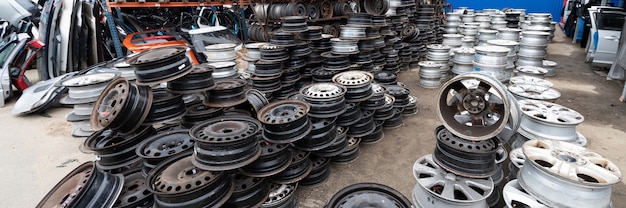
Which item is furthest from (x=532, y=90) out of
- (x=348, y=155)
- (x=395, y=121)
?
(x=348, y=155)

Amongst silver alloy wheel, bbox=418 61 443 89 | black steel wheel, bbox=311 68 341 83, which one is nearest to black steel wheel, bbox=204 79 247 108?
black steel wheel, bbox=311 68 341 83

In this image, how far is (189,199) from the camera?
2146 millimetres

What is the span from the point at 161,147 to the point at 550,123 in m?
3.72

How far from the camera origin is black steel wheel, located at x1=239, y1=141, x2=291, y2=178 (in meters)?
2.66

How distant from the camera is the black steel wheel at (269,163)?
2662mm

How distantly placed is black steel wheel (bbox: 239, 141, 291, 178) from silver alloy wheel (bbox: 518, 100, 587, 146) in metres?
2.51

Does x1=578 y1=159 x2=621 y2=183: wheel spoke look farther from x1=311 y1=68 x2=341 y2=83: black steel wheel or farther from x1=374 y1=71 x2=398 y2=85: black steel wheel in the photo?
x1=311 y1=68 x2=341 y2=83: black steel wheel

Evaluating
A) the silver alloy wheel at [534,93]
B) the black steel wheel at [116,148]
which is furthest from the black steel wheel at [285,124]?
the silver alloy wheel at [534,93]

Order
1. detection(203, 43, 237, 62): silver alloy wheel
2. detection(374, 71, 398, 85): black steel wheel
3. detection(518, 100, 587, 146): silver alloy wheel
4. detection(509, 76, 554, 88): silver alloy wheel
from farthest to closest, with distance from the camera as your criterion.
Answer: detection(203, 43, 237, 62): silver alloy wheel < detection(374, 71, 398, 85): black steel wheel < detection(509, 76, 554, 88): silver alloy wheel < detection(518, 100, 587, 146): silver alloy wheel

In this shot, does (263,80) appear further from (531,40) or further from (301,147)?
(531,40)

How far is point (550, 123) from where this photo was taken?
9.41 ft

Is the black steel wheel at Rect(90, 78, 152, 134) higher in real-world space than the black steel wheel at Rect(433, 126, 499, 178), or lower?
higher

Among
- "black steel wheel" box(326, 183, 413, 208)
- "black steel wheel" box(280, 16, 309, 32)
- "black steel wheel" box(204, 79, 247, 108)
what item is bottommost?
"black steel wheel" box(326, 183, 413, 208)

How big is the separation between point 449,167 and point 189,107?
2.89 meters
